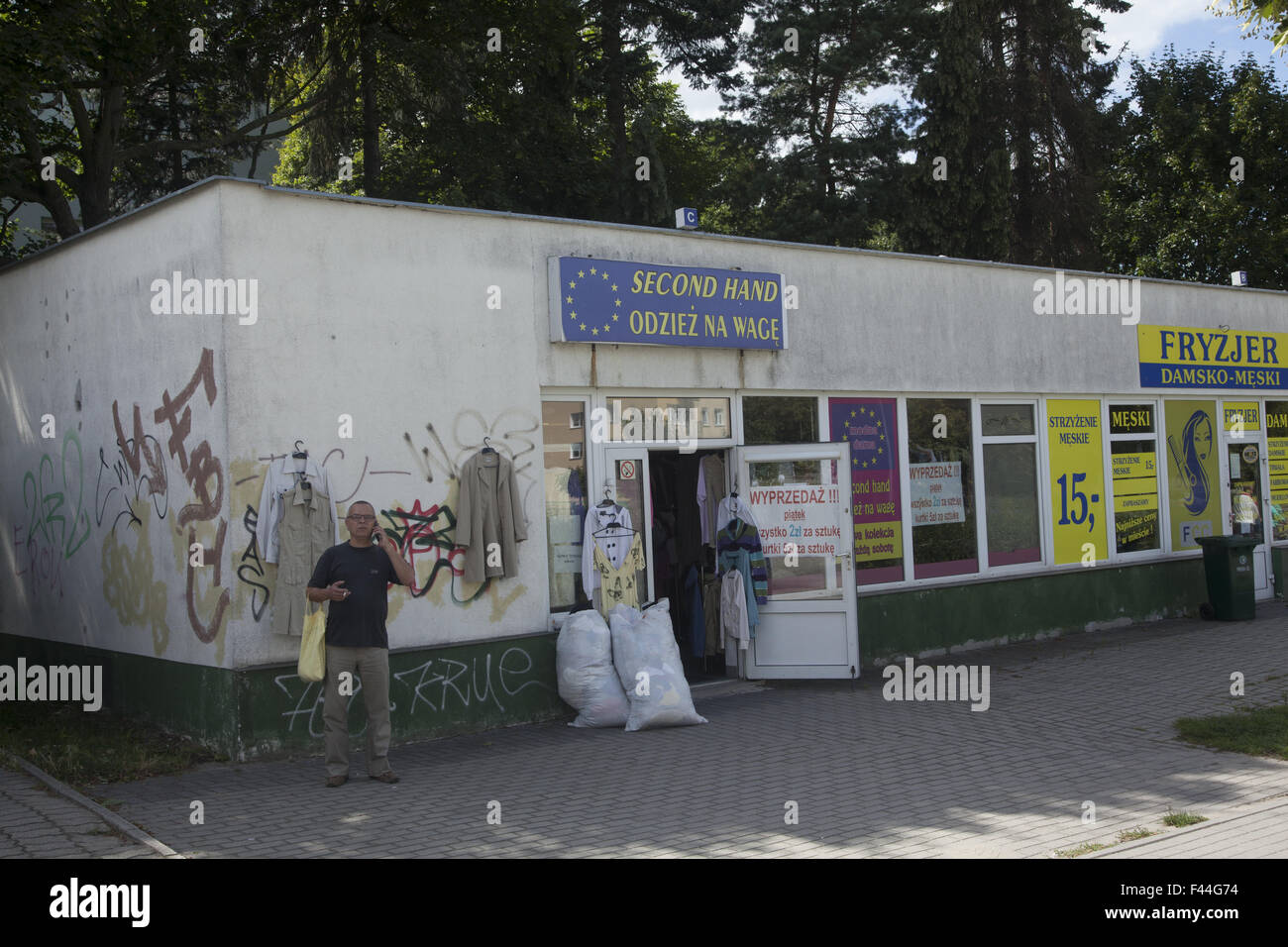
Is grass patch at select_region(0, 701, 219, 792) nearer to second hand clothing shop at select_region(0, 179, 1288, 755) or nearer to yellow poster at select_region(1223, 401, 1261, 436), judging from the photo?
second hand clothing shop at select_region(0, 179, 1288, 755)

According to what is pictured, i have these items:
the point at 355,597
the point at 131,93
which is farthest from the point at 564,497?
the point at 131,93

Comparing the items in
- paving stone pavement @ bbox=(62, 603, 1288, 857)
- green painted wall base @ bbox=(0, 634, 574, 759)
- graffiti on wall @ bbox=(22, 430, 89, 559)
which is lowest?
paving stone pavement @ bbox=(62, 603, 1288, 857)

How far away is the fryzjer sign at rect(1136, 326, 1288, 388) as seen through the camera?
1658 cm

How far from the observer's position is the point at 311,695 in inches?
361

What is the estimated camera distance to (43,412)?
1208 cm

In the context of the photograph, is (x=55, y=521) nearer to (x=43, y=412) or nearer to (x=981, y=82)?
(x=43, y=412)

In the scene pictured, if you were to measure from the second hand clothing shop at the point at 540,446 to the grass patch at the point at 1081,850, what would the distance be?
5.08 meters

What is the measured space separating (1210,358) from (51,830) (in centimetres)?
1587

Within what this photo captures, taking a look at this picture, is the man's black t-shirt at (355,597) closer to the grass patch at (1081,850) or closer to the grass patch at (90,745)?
the grass patch at (90,745)

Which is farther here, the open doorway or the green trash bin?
the green trash bin

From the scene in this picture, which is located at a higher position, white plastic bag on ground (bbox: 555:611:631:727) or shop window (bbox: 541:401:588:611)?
shop window (bbox: 541:401:588:611)

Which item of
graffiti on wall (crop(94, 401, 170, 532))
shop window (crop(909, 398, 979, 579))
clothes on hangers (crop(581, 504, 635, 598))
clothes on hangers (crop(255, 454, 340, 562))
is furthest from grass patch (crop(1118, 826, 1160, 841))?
graffiti on wall (crop(94, 401, 170, 532))

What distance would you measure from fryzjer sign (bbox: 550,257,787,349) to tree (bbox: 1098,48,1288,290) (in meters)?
23.3
